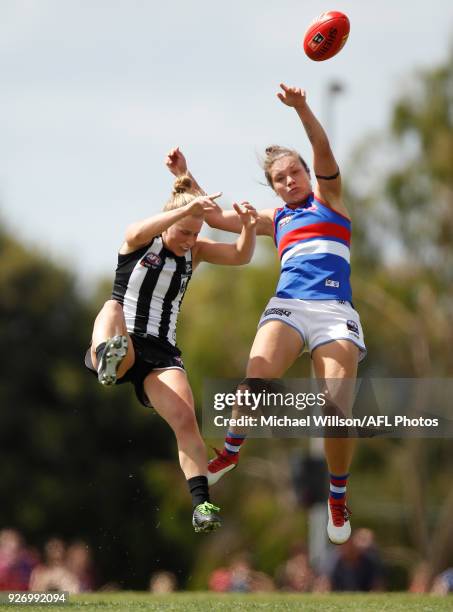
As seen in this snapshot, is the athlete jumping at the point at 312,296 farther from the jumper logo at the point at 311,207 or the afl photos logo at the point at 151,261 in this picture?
the afl photos logo at the point at 151,261

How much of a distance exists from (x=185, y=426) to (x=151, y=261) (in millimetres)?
1308

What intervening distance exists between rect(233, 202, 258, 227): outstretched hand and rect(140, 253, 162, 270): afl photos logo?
2.33ft

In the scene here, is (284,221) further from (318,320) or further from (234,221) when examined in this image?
(318,320)

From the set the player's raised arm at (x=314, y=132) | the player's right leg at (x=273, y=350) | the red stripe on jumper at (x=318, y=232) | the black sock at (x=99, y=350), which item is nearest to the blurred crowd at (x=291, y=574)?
the black sock at (x=99, y=350)

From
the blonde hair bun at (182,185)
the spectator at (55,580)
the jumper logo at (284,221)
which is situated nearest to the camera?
the jumper logo at (284,221)

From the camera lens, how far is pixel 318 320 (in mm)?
8609

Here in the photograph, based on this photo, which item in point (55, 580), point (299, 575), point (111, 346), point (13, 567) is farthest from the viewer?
point (299, 575)

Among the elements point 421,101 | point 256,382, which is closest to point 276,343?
point 256,382

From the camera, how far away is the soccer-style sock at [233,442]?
29.5ft

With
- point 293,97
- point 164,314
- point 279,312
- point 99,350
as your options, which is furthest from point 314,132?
point 99,350

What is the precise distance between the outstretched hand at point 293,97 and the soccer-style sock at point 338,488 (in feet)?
9.50

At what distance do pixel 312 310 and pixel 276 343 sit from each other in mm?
377

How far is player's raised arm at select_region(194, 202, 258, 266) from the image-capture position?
28.9ft

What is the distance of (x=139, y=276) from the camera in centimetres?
877
